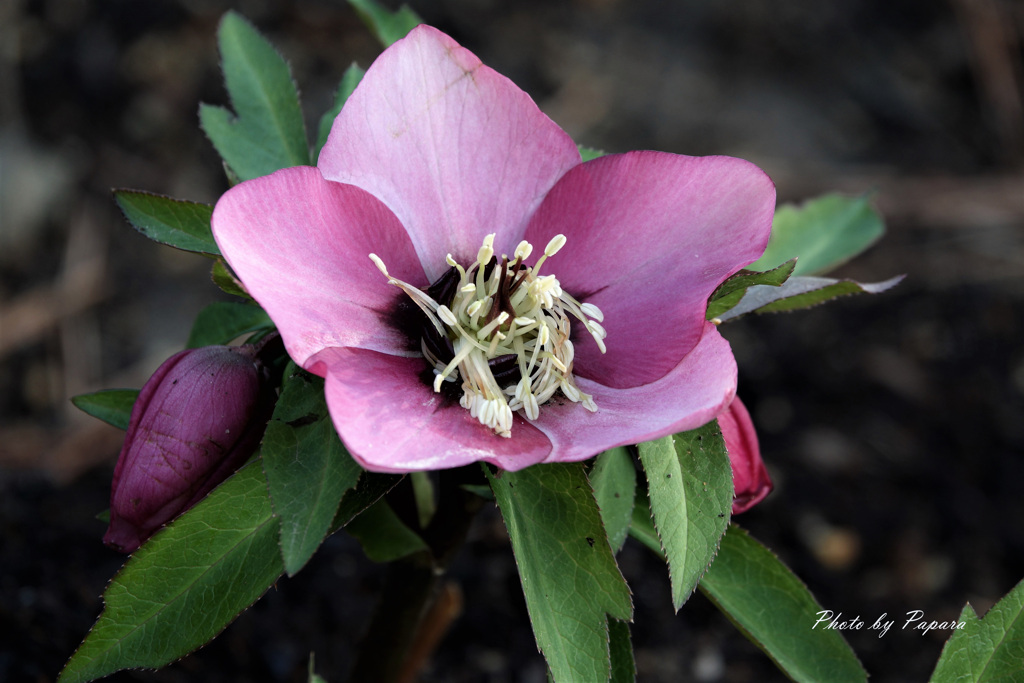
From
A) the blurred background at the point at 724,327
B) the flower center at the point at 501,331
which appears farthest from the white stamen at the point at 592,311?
the blurred background at the point at 724,327

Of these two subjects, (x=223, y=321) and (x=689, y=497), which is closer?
(x=689, y=497)

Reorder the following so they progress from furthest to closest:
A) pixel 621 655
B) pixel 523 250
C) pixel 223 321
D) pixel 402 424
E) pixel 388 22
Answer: pixel 388 22, pixel 223 321, pixel 621 655, pixel 523 250, pixel 402 424

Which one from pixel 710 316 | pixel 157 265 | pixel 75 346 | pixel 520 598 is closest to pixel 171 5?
pixel 157 265

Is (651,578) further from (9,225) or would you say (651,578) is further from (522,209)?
(9,225)

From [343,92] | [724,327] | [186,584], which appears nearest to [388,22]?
[343,92]

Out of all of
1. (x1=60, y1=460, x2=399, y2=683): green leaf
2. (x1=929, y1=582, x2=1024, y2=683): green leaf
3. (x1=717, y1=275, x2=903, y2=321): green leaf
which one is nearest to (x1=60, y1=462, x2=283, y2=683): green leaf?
(x1=60, y1=460, x2=399, y2=683): green leaf

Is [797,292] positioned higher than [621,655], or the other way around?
[797,292]

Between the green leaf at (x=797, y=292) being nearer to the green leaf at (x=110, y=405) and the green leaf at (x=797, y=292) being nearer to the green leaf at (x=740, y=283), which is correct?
the green leaf at (x=740, y=283)

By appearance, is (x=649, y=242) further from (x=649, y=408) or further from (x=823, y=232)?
(x=823, y=232)
